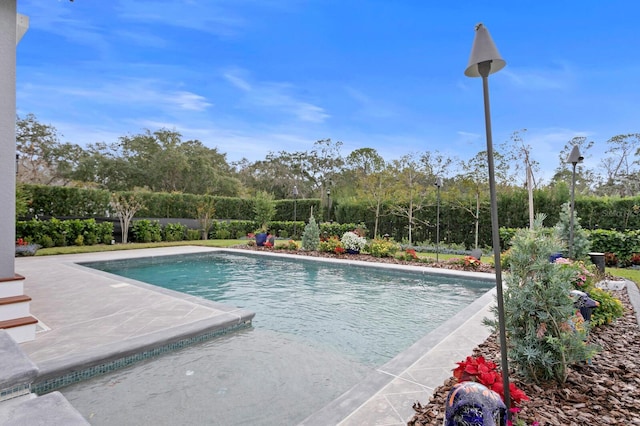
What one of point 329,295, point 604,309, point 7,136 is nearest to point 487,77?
point 604,309

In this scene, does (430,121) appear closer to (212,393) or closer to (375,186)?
(375,186)

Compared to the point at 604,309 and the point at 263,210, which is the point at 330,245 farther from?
the point at 604,309

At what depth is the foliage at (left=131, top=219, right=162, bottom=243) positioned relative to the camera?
607 inches

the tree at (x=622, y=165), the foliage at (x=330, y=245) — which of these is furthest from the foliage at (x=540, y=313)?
the tree at (x=622, y=165)

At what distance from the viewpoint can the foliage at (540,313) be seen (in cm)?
266

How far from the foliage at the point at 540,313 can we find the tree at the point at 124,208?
1571 centimetres

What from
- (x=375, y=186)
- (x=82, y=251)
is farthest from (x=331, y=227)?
(x=82, y=251)

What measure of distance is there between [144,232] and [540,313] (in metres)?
15.9

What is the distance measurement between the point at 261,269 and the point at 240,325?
519 centimetres

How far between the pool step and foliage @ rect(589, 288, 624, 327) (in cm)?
636

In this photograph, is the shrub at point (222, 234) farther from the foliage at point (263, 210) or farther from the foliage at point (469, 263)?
the foliage at point (469, 263)

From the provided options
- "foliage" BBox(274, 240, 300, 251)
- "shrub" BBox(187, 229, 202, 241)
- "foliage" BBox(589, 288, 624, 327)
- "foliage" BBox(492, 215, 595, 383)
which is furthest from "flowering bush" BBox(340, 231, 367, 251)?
"foliage" BBox(492, 215, 595, 383)

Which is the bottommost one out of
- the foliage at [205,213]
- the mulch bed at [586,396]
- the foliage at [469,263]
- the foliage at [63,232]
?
the mulch bed at [586,396]

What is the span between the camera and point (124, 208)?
1576 centimetres
